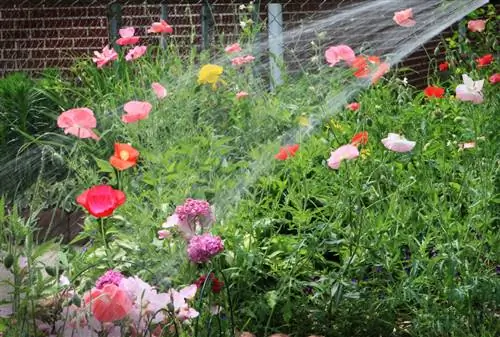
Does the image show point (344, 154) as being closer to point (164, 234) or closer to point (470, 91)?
point (164, 234)

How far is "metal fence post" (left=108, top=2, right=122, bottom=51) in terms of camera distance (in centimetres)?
563

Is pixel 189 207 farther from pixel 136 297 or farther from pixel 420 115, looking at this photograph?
A: pixel 420 115

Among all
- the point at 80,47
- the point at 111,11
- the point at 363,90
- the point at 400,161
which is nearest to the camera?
the point at 400,161

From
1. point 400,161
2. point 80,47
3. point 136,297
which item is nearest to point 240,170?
point 400,161

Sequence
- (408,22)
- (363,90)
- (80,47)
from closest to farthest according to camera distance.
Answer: (408,22) < (363,90) < (80,47)

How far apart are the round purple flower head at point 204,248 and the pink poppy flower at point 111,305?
0.41m

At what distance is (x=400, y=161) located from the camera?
337cm

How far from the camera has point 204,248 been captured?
2.28 metres

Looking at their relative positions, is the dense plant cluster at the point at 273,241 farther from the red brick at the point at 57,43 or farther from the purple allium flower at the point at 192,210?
the red brick at the point at 57,43

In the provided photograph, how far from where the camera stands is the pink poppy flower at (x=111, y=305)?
1873 mm

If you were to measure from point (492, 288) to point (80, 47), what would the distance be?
537 cm

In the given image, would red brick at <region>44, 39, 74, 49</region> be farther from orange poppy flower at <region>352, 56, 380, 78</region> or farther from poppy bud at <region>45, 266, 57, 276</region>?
poppy bud at <region>45, 266, 57, 276</region>

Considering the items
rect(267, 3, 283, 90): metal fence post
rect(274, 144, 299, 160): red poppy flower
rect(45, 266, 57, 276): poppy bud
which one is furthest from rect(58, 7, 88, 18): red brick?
rect(45, 266, 57, 276): poppy bud

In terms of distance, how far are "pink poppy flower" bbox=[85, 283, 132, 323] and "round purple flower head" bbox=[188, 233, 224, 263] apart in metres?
0.41
